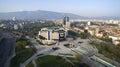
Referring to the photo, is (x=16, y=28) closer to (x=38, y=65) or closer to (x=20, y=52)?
(x=20, y=52)

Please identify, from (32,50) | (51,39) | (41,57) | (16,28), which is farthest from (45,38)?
(16,28)

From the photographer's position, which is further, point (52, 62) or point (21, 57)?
point (21, 57)

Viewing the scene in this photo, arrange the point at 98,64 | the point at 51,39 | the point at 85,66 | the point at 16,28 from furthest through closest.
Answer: the point at 16,28
the point at 51,39
the point at 98,64
the point at 85,66

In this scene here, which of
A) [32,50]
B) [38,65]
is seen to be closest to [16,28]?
[32,50]

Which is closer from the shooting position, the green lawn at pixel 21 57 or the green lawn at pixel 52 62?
the green lawn at pixel 52 62

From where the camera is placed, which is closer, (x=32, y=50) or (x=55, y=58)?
(x=55, y=58)

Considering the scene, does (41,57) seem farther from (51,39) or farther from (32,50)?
(51,39)

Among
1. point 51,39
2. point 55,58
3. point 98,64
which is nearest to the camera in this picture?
point 98,64

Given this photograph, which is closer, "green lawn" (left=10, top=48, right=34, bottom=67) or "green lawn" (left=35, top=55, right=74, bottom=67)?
"green lawn" (left=35, top=55, right=74, bottom=67)

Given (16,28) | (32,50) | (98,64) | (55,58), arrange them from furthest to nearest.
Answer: (16,28) → (32,50) → (55,58) → (98,64)
